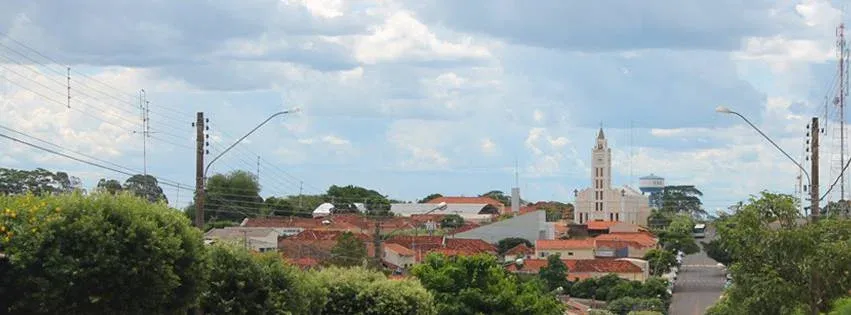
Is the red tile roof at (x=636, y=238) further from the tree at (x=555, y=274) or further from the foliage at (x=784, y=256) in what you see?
the foliage at (x=784, y=256)

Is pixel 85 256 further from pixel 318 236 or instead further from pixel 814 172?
pixel 318 236

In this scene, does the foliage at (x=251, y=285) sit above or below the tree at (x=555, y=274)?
above

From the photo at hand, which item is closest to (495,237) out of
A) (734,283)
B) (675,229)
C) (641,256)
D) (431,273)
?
(641,256)

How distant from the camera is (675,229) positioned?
162 metres

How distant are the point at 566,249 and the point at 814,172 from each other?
94.6 meters

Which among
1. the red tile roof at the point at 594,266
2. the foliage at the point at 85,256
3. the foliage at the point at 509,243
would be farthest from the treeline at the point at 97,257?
the foliage at the point at 509,243

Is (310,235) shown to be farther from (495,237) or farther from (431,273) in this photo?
(495,237)

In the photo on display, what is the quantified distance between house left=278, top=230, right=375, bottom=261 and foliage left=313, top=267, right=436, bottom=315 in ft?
80.6

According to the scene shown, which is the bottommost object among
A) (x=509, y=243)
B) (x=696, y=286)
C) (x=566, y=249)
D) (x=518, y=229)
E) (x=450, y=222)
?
(x=696, y=286)

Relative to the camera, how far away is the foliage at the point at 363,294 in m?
35.5

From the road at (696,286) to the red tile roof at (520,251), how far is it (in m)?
12.6

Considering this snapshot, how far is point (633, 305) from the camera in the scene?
88688mm

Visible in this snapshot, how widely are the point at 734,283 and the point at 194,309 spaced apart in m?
14.4

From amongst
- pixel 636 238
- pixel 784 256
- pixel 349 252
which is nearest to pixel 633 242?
pixel 636 238
